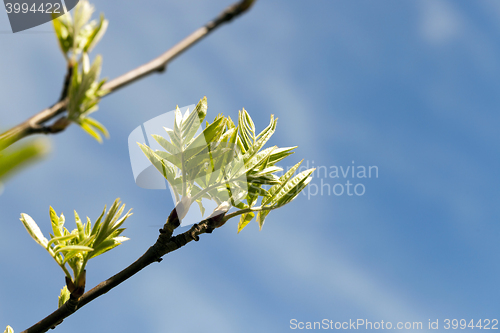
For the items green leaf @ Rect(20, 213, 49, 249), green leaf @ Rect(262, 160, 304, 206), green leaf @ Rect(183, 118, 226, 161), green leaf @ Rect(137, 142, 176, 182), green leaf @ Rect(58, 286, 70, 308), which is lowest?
green leaf @ Rect(58, 286, 70, 308)

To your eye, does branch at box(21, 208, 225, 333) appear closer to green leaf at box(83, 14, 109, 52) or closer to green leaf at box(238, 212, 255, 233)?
green leaf at box(238, 212, 255, 233)

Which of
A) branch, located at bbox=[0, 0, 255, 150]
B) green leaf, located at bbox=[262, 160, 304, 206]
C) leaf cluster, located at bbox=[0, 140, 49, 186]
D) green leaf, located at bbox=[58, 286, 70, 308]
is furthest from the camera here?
green leaf, located at bbox=[58, 286, 70, 308]

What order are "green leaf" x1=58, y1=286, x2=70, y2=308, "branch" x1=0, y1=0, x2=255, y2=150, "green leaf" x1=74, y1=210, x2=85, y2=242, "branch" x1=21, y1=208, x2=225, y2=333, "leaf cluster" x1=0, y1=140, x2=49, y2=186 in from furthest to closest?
"green leaf" x1=58, y1=286, x2=70, y2=308 < "green leaf" x1=74, y1=210, x2=85, y2=242 < "branch" x1=21, y1=208, x2=225, y2=333 < "branch" x1=0, y1=0, x2=255, y2=150 < "leaf cluster" x1=0, y1=140, x2=49, y2=186

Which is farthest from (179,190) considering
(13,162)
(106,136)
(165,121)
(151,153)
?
(13,162)

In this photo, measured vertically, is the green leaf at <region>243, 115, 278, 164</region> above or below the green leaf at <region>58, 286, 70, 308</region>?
above

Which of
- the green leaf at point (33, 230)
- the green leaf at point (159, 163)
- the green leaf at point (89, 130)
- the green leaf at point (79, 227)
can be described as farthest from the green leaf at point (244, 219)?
the green leaf at point (89, 130)

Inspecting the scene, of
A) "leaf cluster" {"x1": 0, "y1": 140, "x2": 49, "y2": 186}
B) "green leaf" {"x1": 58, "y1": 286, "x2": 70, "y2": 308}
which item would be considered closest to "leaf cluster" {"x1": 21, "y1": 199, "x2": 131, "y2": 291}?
"green leaf" {"x1": 58, "y1": 286, "x2": 70, "y2": 308}

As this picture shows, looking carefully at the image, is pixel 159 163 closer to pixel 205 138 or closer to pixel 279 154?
pixel 205 138
